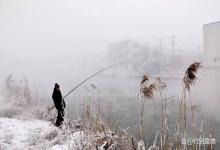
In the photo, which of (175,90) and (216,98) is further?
(175,90)

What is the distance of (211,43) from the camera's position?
42.6 meters

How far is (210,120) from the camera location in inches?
991

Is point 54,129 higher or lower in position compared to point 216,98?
higher

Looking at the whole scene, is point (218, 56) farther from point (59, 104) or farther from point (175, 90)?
point (59, 104)

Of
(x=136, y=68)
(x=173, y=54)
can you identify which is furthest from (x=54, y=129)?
(x=173, y=54)

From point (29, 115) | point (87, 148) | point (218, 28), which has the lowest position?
point (29, 115)

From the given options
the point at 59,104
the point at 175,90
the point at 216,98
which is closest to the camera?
the point at 59,104

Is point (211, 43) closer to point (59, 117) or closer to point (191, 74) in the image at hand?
point (59, 117)

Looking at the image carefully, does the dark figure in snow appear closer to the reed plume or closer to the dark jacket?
the dark jacket

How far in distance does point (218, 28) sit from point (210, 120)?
66.3ft

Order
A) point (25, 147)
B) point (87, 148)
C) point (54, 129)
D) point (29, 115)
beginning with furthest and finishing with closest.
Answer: point (29, 115)
point (54, 129)
point (25, 147)
point (87, 148)

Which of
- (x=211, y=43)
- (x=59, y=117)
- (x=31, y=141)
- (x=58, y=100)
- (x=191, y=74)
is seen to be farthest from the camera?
(x=211, y=43)

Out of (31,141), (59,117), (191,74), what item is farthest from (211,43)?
(191,74)

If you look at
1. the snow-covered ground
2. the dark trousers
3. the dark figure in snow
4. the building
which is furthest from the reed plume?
the building
